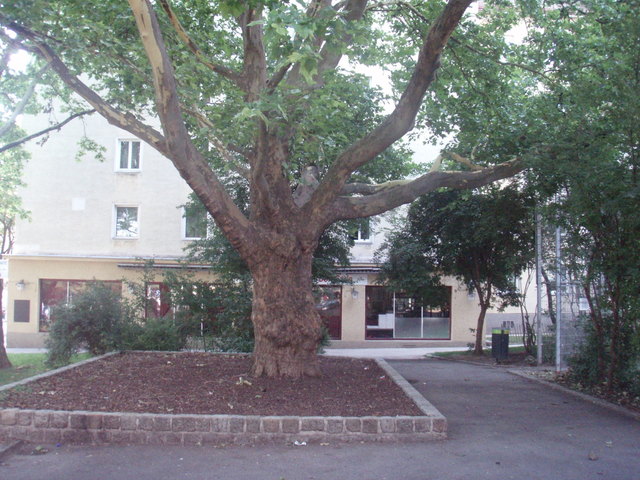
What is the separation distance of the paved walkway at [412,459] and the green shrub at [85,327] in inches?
239

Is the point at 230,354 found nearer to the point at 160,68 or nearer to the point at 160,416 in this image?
the point at 160,416

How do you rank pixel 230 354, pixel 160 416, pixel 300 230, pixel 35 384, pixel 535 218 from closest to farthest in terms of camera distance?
pixel 160 416 → pixel 35 384 → pixel 300 230 → pixel 230 354 → pixel 535 218

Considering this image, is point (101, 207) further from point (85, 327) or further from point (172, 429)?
point (172, 429)

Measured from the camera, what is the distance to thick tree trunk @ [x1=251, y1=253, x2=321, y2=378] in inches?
349

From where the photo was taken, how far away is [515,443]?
6695 mm

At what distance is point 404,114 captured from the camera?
324 inches

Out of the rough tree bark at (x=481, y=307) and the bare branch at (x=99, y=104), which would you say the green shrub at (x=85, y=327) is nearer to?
the bare branch at (x=99, y=104)


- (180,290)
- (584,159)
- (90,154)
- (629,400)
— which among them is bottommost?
(629,400)

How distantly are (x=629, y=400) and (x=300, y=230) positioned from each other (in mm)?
5669

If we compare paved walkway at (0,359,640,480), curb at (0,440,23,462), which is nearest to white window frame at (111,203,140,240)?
curb at (0,440,23,462)

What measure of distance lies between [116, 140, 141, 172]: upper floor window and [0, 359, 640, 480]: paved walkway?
19873 millimetres

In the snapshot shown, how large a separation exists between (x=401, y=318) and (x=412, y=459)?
62.2ft

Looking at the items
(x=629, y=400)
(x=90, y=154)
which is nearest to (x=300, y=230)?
(x=629, y=400)

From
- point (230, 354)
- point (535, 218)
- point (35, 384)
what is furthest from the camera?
point (535, 218)
